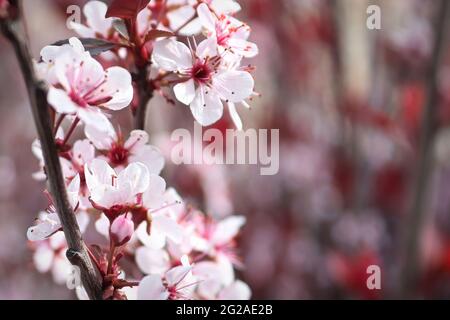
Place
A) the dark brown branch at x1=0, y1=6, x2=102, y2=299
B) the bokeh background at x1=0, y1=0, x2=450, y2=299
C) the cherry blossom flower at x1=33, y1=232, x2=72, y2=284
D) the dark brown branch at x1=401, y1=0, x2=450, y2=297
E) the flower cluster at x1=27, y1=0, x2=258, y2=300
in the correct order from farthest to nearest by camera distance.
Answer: the bokeh background at x1=0, y1=0, x2=450, y2=299 < the dark brown branch at x1=401, y1=0, x2=450, y2=297 < the cherry blossom flower at x1=33, y1=232, x2=72, y2=284 < the flower cluster at x1=27, y1=0, x2=258, y2=300 < the dark brown branch at x1=0, y1=6, x2=102, y2=299

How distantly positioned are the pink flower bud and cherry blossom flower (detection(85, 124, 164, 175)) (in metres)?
0.07

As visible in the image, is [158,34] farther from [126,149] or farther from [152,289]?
[152,289]

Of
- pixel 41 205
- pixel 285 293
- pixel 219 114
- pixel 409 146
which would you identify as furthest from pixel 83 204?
pixel 41 205

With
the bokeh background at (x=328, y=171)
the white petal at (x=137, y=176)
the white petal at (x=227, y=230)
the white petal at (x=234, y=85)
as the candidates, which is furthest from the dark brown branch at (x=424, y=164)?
the white petal at (x=137, y=176)

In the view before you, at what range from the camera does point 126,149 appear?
72 cm

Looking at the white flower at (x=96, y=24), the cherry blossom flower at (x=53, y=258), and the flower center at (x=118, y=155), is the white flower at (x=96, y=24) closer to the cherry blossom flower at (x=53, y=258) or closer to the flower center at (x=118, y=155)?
the flower center at (x=118, y=155)

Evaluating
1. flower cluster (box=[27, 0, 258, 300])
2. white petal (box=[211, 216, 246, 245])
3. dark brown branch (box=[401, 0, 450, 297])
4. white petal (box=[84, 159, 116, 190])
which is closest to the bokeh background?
dark brown branch (box=[401, 0, 450, 297])

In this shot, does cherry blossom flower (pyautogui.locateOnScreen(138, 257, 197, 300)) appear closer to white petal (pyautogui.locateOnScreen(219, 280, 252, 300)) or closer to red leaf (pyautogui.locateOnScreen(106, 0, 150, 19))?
white petal (pyautogui.locateOnScreen(219, 280, 252, 300))

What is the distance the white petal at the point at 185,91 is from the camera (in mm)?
694

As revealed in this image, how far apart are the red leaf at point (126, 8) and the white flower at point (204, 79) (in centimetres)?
4

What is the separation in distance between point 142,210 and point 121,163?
74 mm

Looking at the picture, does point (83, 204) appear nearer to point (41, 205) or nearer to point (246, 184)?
point (246, 184)

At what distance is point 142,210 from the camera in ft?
2.22

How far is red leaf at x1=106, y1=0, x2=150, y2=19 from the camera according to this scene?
2.23 ft
